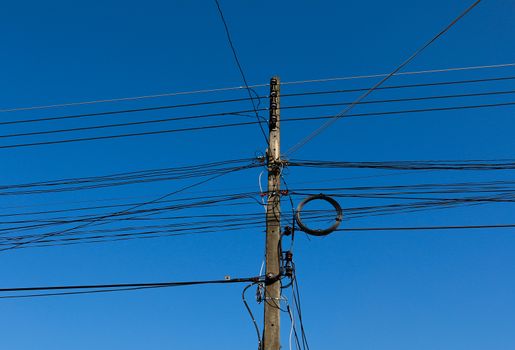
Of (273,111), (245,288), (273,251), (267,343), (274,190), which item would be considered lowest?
(267,343)

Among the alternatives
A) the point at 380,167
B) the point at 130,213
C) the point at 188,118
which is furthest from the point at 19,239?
the point at 380,167

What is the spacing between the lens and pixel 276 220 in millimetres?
8320

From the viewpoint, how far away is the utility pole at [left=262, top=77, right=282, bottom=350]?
7527 millimetres

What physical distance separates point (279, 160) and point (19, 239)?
18.3ft

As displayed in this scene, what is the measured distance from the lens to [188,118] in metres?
11.1

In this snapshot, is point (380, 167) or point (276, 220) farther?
point (380, 167)

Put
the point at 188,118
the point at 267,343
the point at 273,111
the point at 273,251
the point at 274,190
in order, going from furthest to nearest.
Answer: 1. the point at 188,118
2. the point at 273,111
3. the point at 274,190
4. the point at 273,251
5. the point at 267,343

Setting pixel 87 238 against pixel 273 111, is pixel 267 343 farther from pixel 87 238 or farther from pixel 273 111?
pixel 87 238

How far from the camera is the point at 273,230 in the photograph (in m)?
8.26

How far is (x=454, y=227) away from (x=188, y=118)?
5.70 metres

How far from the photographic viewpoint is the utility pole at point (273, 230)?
24.7 ft

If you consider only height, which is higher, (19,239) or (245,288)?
(19,239)

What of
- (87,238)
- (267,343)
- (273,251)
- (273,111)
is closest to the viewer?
(267,343)

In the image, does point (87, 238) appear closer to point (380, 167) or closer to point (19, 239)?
point (19, 239)
